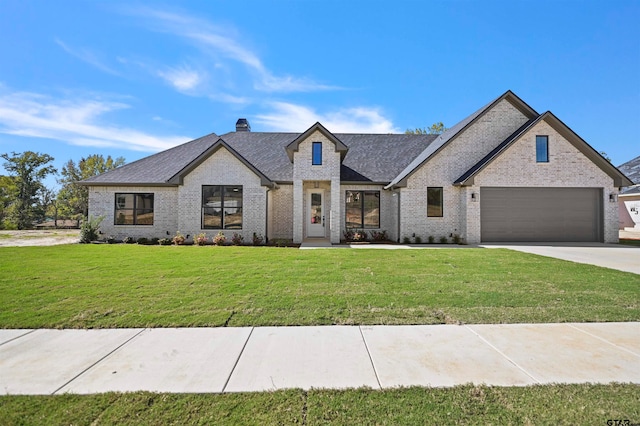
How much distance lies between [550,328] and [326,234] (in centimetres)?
1408

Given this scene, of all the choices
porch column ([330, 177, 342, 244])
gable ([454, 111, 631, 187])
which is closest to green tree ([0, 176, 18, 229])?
porch column ([330, 177, 342, 244])

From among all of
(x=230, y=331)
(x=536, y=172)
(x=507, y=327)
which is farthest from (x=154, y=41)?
(x=536, y=172)

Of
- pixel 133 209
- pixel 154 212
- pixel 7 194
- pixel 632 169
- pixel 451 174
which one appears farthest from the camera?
pixel 7 194

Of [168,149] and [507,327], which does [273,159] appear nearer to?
[168,149]

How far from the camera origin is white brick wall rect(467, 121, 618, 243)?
608 inches

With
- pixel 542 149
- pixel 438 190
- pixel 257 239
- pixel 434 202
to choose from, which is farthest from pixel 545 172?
pixel 257 239

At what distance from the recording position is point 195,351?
371cm

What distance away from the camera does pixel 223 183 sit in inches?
617

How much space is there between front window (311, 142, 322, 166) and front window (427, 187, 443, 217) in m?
6.01

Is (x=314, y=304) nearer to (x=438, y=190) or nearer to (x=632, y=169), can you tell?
(x=438, y=190)

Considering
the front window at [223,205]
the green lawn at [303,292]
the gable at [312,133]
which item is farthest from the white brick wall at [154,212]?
the gable at [312,133]

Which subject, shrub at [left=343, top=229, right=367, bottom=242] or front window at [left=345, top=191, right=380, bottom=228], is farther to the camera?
front window at [left=345, top=191, right=380, bottom=228]

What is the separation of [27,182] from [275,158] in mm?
28660

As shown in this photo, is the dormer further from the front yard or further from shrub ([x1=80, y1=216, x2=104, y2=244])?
shrub ([x1=80, y1=216, x2=104, y2=244])
